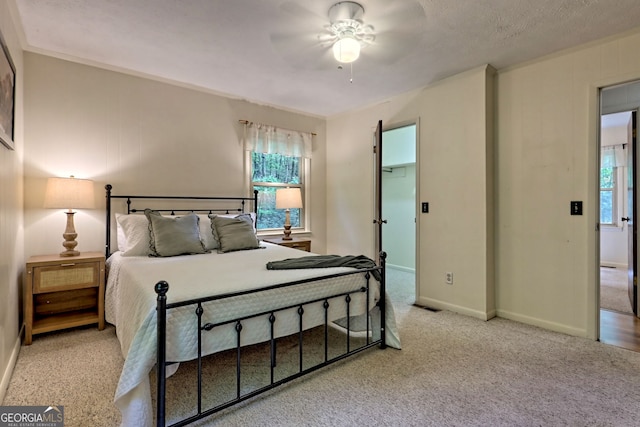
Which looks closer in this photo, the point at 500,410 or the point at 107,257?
the point at 500,410

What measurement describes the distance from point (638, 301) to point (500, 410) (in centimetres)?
259

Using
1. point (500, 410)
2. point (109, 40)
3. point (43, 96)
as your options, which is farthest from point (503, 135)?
point (43, 96)

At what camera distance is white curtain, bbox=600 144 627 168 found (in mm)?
5410

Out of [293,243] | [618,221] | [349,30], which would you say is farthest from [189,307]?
[618,221]

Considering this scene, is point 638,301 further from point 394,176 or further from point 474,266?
point 394,176

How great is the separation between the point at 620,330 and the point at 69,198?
478 centimetres

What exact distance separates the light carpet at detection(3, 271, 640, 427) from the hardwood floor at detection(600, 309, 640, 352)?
0.19 m

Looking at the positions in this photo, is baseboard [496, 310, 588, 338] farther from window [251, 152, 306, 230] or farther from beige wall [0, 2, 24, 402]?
beige wall [0, 2, 24, 402]

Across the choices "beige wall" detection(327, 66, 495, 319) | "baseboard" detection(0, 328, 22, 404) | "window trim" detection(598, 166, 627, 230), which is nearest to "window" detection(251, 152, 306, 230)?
"beige wall" detection(327, 66, 495, 319)

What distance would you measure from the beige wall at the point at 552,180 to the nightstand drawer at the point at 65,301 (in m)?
3.79

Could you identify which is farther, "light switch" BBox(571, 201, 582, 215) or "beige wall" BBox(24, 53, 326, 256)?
"beige wall" BBox(24, 53, 326, 256)

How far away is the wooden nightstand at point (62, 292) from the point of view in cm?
244

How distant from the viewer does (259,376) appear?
77.7 inches

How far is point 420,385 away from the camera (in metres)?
1.88
